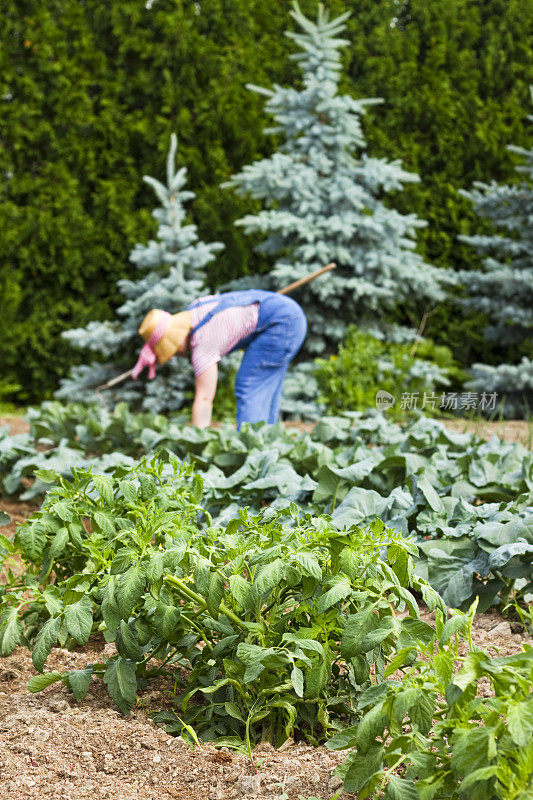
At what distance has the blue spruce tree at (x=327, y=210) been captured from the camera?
6.02 meters

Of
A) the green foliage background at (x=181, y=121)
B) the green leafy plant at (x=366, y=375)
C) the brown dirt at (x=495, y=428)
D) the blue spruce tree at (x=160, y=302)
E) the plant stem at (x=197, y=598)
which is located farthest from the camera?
the green foliage background at (x=181, y=121)

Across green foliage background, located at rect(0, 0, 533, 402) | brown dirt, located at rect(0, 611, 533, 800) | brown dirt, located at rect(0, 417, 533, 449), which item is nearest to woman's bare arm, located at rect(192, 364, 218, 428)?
brown dirt, located at rect(0, 417, 533, 449)

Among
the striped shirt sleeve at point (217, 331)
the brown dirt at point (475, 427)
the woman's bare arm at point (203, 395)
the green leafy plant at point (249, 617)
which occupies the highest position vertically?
the green leafy plant at point (249, 617)

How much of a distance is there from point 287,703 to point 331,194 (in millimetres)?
4984

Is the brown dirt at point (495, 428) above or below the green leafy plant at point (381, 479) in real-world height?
below

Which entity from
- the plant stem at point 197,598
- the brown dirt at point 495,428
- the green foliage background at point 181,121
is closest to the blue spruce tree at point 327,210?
the green foliage background at point 181,121

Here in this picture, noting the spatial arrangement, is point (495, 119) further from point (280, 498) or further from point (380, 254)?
point (280, 498)

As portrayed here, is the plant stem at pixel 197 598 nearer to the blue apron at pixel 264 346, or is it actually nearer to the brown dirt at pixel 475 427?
the blue apron at pixel 264 346

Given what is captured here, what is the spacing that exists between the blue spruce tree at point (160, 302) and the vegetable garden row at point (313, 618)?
128 inches

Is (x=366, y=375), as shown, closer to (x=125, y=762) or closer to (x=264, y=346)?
(x=264, y=346)

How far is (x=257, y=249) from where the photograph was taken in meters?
6.54

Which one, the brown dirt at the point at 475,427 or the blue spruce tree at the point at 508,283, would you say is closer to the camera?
the brown dirt at the point at 475,427

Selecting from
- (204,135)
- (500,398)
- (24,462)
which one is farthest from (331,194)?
(24,462)

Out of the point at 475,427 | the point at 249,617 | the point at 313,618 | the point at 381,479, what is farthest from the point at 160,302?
the point at 313,618
